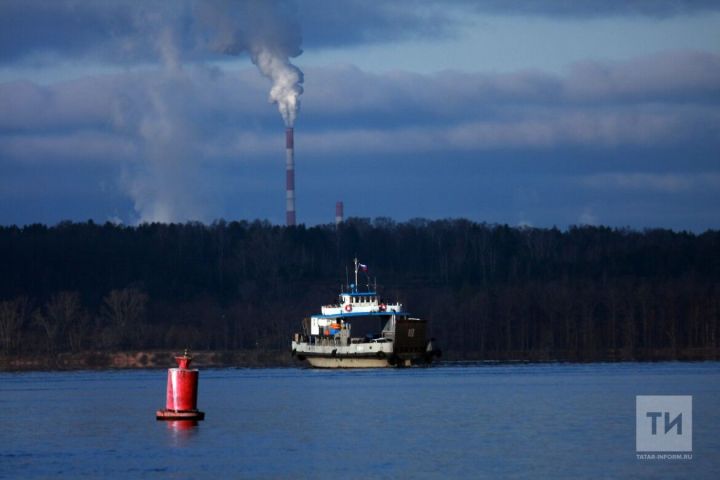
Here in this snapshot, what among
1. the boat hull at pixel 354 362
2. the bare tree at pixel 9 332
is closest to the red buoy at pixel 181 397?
the boat hull at pixel 354 362

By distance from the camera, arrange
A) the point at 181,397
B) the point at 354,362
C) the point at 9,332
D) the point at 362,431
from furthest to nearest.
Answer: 1. the point at 9,332
2. the point at 354,362
3. the point at 181,397
4. the point at 362,431

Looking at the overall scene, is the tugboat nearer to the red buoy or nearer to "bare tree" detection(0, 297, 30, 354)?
"bare tree" detection(0, 297, 30, 354)

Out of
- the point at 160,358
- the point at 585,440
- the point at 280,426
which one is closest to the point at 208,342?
the point at 160,358

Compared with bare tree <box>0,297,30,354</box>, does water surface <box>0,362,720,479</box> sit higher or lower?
lower

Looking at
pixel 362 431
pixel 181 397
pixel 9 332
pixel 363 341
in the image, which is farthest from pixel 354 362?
pixel 362 431

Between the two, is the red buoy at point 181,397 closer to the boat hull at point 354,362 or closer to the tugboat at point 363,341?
the tugboat at point 363,341

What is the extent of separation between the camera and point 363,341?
13900 cm

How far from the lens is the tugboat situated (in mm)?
135625

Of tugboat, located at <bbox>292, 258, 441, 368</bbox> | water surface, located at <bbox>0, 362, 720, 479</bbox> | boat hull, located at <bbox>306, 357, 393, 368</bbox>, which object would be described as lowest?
water surface, located at <bbox>0, 362, 720, 479</bbox>

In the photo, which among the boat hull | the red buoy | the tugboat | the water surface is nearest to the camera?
the water surface

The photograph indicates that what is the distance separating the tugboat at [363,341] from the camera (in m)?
136

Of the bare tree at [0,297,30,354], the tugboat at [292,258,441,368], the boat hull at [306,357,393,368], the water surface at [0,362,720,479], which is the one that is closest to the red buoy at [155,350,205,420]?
the water surface at [0,362,720,479]

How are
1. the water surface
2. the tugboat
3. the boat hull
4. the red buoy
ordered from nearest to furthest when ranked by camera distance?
the water surface < the red buoy < the tugboat < the boat hull

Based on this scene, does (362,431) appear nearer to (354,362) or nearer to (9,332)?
(354,362)
